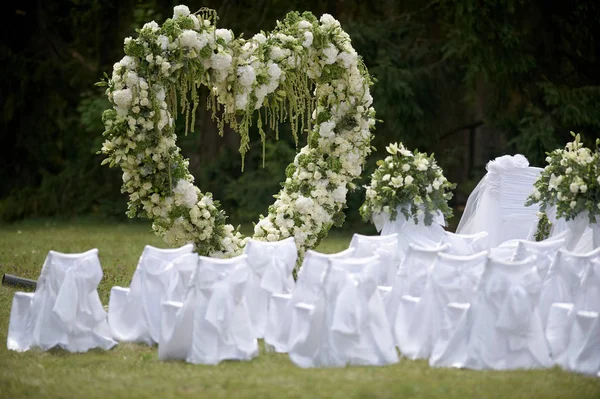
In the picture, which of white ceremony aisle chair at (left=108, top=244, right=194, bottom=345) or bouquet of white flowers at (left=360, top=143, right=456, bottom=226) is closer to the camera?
white ceremony aisle chair at (left=108, top=244, right=194, bottom=345)

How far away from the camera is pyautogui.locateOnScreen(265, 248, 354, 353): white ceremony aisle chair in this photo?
286 inches

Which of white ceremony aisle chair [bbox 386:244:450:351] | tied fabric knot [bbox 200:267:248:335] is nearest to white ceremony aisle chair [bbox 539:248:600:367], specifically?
white ceremony aisle chair [bbox 386:244:450:351]

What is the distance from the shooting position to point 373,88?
1931 centimetres

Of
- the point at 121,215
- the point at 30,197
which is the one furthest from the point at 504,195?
the point at 30,197

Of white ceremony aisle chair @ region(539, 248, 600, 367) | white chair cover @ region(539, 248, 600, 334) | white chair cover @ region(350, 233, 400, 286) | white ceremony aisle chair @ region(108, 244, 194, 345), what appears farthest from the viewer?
white chair cover @ region(350, 233, 400, 286)

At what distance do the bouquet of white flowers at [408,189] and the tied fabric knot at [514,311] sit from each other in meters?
2.50

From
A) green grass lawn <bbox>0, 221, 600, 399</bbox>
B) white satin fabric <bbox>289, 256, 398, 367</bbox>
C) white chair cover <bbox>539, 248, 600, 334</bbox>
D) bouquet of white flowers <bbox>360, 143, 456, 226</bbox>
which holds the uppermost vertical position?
bouquet of white flowers <bbox>360, 143, 456, 226</bbox>

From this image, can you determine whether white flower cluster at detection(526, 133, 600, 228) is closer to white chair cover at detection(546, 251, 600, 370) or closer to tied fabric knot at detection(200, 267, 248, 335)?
white chair cover at detection(546, 251, 600, 370)

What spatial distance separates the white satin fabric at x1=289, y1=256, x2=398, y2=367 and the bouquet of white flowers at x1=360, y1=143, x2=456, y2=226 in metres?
2.44

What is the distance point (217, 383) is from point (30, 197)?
55.1 feet

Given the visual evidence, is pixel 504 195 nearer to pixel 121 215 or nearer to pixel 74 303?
pixel 74 303

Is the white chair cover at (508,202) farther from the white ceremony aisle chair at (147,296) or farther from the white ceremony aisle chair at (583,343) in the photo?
the white ceremony aisle chair at (147,296)

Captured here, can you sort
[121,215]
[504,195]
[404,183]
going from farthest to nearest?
[121,215]
[504,195]
[404,183]

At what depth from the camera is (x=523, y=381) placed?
6.43 metres
